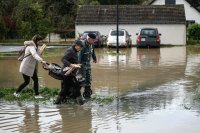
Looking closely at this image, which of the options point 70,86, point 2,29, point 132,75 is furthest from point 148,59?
point 2,29

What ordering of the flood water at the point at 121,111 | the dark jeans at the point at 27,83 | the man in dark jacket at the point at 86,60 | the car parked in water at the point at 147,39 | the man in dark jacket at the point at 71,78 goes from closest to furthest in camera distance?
the flood water at the point at 121,111
the man in dark jacket at the point at 71,78
the man in dark jacket at the point at 86,60
the dark jeans at the point at 27,83
the car parked in water at the point at 147,39

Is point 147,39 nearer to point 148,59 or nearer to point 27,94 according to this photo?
point 148,59

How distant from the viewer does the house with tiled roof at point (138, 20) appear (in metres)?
49.0

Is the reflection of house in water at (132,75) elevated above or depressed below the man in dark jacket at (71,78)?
below

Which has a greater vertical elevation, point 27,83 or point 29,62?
point 29,62

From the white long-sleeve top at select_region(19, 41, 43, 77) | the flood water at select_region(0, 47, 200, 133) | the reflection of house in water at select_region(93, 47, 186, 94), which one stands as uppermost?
the white long-sleeve top at select_region(19, 41, 43, 77)

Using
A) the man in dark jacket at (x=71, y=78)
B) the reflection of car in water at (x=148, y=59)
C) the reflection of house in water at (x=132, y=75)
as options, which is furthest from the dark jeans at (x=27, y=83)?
the reflection of car in water at (x=148, y=59)

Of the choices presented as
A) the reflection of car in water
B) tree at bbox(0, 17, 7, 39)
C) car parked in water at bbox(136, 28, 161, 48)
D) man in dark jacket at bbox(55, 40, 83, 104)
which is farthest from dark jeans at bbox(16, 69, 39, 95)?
tree at bbox(0, 17, 7, 39)

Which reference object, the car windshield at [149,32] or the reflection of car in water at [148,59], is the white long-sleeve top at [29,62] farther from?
the car windshield at [149,32]

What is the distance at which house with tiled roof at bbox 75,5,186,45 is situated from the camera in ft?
161

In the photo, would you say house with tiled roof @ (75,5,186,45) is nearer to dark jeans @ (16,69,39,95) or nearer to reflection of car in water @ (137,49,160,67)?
reflection of car in water @ (137,49,160,67)

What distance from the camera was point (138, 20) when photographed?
163 feet

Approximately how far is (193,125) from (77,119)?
2379mm

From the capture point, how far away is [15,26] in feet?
185
